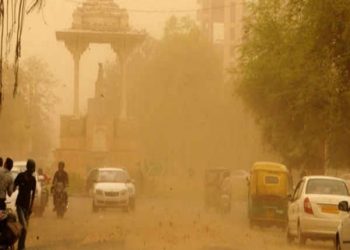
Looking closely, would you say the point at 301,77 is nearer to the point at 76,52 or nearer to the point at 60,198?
the point at 60,198

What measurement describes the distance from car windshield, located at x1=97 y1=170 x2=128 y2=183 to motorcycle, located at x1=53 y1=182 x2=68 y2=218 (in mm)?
5369

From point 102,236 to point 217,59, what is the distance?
237ft

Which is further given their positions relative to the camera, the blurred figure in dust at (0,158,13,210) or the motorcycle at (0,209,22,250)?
the blurred figure in dust at (0,158,13,210)

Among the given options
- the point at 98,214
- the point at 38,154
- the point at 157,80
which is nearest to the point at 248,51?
the point at 98,214

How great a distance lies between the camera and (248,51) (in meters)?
52.5

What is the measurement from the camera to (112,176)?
148 feet

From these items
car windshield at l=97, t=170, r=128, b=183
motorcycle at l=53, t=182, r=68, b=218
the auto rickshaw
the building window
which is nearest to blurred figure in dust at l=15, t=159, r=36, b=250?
motorcycle at l=53, t=182, r=68, b=218

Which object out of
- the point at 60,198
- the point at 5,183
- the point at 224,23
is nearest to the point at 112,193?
the point at 60,198

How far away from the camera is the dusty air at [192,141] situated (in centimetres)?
2698

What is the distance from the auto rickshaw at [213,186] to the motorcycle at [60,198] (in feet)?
33.9

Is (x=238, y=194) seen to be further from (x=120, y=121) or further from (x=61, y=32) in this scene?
(x=61, y=32)

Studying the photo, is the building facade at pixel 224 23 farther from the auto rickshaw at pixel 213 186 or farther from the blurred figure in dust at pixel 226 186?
the blurred figure in dust at pixel 226 186

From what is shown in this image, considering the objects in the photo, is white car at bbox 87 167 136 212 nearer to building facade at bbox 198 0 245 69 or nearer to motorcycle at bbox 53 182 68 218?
motorcycle at bbox 53 182 68 218

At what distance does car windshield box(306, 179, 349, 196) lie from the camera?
27953mm
